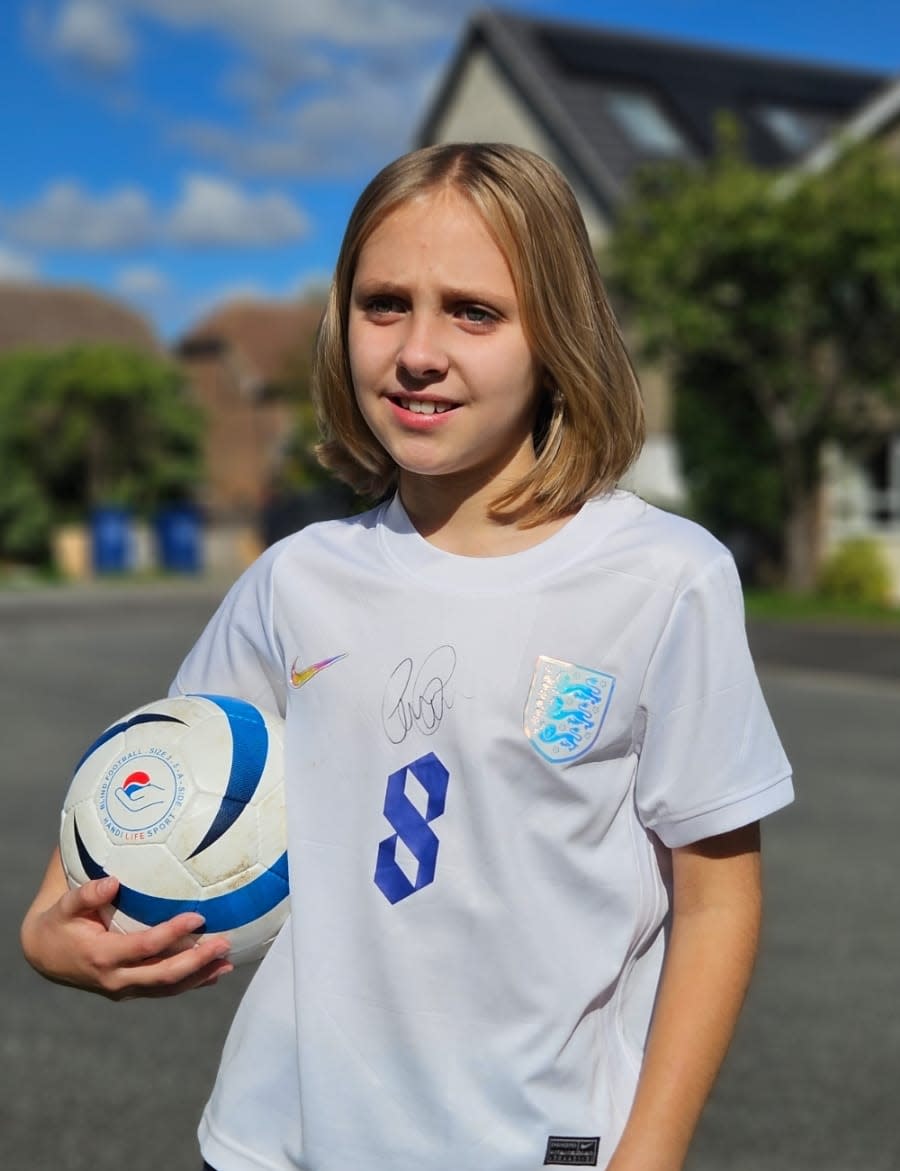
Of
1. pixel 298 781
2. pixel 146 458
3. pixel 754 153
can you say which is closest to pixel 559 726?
pixel 298 781

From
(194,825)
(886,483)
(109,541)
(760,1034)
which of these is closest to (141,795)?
(194,825)

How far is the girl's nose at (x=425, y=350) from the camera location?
1.87 m

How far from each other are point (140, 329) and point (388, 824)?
6224 centimetres

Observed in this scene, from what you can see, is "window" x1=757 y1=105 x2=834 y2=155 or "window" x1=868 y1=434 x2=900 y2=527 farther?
"window" x1=757 y1=105 x2=834 y2=155

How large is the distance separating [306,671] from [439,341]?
439 millimetres

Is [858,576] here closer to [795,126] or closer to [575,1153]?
[795,126]

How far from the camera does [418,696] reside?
73.9 inches

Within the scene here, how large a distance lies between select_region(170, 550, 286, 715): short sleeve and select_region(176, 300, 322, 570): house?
166 feet

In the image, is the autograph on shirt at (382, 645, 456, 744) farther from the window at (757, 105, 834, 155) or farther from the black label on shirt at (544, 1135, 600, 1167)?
the window at (757, 105, 834, 155)

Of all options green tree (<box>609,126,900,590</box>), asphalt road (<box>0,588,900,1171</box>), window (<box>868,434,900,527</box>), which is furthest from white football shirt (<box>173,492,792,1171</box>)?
window (<box>868,434,900,527</box>)

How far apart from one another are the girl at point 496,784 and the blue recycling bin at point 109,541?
117ft

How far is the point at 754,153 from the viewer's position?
115 ft

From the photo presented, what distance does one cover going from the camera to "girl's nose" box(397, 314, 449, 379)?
6.13 ft

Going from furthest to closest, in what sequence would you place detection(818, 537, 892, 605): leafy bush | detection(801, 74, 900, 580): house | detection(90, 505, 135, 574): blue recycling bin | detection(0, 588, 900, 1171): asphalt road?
detection(90, 505, 135, 574): blue recycling bin → detection(801, 74, 900, 580): house → detection(818, 537, 892, 605): leafy bush → detection(0, 588, 900, 1171): asphalt road
